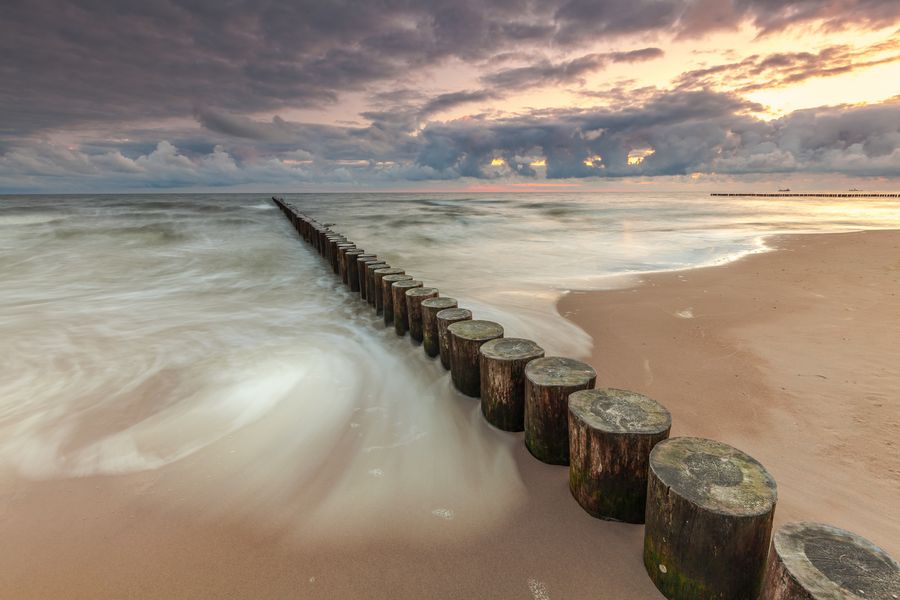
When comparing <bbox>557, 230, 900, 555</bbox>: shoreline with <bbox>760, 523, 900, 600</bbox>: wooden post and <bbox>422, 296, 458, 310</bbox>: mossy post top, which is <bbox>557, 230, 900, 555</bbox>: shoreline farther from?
<bbox>422, 296, 458, 310</bbox>: mossy post top

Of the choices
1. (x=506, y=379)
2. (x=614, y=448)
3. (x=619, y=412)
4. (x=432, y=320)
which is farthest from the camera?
(x=432, y=320)

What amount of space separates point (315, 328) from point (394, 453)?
3500 mm

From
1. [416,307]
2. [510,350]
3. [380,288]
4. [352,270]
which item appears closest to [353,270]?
[352,270]

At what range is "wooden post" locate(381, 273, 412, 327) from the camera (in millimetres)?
5961

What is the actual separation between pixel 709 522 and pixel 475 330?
231cm

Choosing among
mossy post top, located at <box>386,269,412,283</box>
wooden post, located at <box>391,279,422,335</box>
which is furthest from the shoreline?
mossy post top, located at <box>386,269,412,283</box>

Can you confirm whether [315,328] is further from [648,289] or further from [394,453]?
[648,289]

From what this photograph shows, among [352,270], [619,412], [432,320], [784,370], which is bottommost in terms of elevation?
[784,370]

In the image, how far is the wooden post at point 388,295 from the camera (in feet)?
19.6

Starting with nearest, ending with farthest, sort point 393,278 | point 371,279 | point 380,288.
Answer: point 393,278 → point 380,288 → point 371,279

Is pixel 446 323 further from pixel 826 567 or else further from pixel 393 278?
pixel 826 567

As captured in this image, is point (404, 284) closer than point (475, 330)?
No

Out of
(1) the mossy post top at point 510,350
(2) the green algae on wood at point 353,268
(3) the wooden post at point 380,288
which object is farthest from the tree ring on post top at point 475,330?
(2) the green algae on wood at point 353,268

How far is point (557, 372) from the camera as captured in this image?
2795mm
